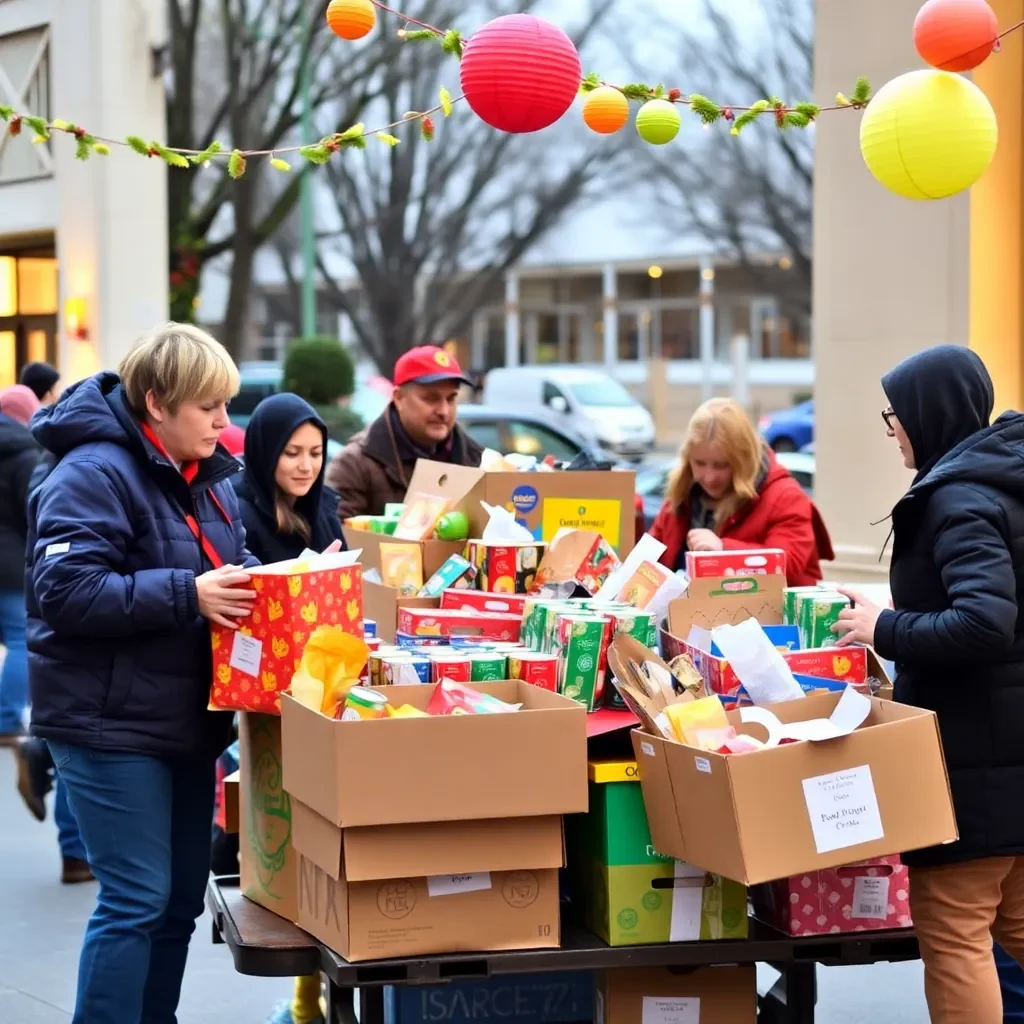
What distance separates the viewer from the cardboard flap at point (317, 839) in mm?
3096

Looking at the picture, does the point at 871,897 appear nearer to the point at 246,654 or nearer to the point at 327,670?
the point at 327,670

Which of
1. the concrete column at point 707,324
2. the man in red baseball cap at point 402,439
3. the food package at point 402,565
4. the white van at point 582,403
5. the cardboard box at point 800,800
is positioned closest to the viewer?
the cardboard box at point 800,800

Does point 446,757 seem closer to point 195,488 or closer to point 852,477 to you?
point 195,488

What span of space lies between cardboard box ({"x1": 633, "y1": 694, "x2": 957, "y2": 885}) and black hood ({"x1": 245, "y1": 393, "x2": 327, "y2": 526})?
5.39 feet

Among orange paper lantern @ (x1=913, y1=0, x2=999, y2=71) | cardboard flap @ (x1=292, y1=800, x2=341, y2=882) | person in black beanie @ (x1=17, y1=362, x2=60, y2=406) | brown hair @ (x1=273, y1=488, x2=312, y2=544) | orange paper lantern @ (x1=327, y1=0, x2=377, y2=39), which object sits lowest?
cardboard flap @ (x1=292, y1=800, x2=341, y2=882)

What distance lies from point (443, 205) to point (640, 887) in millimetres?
23176

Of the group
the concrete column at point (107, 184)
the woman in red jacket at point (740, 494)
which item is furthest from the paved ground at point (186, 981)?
the concrete column at point (107, 184)

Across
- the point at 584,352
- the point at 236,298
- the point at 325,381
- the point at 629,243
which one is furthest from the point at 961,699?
the point at 584,352

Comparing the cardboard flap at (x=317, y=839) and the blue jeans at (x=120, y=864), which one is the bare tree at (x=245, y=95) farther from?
the cardboard flap at (x=317, y=839)

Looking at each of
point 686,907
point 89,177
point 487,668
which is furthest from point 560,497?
point 89,177

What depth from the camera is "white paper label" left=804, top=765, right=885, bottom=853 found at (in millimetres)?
3096

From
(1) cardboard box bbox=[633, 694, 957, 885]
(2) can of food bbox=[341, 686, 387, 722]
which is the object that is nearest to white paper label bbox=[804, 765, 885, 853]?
(1) cardboard box bbox=[633, 694, 957, 885]

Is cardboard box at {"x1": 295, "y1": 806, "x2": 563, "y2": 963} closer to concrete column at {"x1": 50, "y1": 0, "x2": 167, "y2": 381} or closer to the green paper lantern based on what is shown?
the green paper lantern

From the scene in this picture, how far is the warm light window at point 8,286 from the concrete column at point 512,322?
89.7 feet
